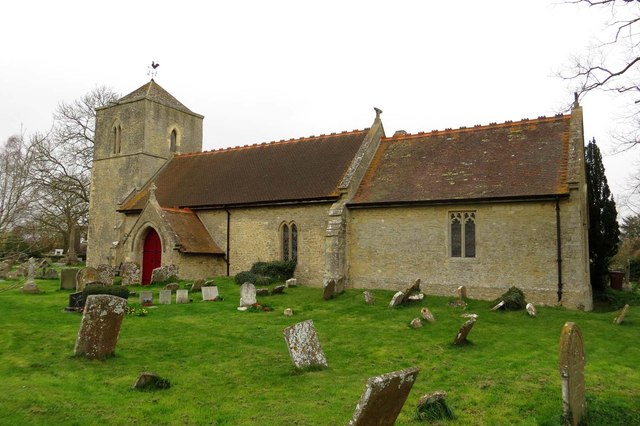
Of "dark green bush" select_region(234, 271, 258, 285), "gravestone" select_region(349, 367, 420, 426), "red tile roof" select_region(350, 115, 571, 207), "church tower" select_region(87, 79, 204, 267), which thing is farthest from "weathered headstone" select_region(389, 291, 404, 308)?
"church tower" select_region(87, 79, 204, 267)

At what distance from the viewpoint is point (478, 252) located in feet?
63.9

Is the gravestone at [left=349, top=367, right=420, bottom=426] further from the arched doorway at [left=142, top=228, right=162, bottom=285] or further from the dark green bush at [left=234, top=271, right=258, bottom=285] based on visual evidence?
the arched doorway at [left=142, top=228, right=162, bottom=285]

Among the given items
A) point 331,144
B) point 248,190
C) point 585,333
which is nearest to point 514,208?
point 585,333

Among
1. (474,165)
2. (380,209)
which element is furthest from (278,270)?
(474,165)

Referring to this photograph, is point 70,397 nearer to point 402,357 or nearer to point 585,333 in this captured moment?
point 402,357

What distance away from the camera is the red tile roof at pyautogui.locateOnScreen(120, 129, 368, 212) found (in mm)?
24344

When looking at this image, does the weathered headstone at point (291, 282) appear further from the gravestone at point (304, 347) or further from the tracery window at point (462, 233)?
the gravestone at point (304, 347)

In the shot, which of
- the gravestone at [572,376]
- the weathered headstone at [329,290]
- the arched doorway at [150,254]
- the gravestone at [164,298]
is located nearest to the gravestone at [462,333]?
the gravestone at [572,376]

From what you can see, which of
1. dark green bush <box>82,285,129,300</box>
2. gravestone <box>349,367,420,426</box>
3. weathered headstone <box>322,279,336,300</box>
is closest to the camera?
gravestone <box>349,367,420,426</box>

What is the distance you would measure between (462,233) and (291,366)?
1126 centimetres

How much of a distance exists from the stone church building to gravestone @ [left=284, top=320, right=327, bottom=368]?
10514 millimetres

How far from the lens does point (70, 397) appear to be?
8.29 meters

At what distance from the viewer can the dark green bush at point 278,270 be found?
76.3 ft

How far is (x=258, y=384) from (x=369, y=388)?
4366mm
